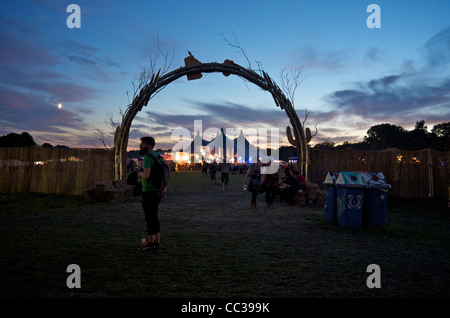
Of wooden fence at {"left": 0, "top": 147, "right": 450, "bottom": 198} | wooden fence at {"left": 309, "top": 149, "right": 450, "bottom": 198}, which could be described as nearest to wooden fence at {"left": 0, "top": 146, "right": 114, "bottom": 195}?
Answer: wooden fence at {"left": 0, "top": 147, "right": 450, "bottom": 198}

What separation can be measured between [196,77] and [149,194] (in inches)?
400

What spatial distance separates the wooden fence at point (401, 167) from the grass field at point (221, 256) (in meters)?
5.08

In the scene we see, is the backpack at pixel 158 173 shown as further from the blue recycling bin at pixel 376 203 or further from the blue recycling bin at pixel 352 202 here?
the blue recycling bin at pixel 376 203

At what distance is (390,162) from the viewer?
15.2 m

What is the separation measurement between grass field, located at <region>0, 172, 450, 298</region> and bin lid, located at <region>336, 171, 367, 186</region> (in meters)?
1.16

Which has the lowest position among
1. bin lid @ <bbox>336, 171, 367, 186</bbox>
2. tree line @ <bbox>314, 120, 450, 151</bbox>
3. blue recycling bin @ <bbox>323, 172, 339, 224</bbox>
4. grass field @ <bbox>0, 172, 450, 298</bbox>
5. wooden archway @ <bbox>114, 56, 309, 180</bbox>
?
grass field @ <bbox>0, 172, 450, 298</bbox>

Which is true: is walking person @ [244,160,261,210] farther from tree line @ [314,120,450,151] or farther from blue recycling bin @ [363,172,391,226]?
tree line @ [314,120,450,151]

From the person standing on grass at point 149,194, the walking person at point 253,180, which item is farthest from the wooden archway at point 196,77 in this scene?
the person standing on grass at point 149,194

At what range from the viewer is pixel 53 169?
49.9 ft

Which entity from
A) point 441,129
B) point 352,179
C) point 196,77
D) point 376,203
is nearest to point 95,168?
point 196,77

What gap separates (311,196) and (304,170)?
1983mm

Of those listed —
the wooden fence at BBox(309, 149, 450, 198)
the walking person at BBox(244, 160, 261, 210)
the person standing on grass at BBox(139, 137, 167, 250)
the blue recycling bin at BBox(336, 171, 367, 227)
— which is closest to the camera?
the person standing on grass at BBox(139, 137, 167, 250)

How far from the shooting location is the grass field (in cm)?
400

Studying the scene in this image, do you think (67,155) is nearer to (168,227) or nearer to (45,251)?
(168,227)
